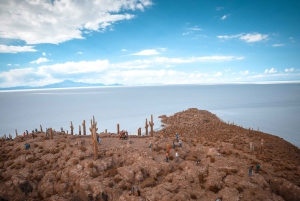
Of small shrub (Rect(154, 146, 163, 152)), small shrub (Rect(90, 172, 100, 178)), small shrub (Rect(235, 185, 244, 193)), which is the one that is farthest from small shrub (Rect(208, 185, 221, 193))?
small shrub (Rect(90, 172, 100, 178))

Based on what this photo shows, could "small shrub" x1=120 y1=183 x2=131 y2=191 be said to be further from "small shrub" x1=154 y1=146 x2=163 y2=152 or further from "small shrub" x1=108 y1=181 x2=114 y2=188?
"small shrub" x1=154 y1=146 x2=163 y2=152

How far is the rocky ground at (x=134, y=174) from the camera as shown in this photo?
1716 cm

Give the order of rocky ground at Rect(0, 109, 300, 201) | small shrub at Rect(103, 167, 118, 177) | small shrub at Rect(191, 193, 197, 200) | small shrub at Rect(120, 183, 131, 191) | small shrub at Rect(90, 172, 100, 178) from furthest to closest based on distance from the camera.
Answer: small shrub at Rect(103, 167, 118, 177) → small shrub at Rect(90, 172, 100, 178) → small shrub at Rect(120, 183, 131, 191) → rocky ground at Rect(0, 109, 300, 201) → small shrub at Rect(191, 193, 197, 200)

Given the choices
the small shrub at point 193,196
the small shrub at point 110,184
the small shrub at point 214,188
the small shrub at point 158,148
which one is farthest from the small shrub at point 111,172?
the small shrub at point 214,188

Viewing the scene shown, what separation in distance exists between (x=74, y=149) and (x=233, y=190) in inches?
849

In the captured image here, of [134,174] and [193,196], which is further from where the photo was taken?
[134,174]

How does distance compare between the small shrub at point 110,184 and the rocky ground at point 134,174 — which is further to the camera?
the small shrub at point 110,184

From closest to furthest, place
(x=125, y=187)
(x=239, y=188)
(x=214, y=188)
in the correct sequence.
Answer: (x=239, y=188) < (x=214, y=188) < (x=125, y=187)

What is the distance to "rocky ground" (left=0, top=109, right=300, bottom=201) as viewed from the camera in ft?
56.3

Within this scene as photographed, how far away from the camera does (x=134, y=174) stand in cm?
2047

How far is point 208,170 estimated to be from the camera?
20125mm

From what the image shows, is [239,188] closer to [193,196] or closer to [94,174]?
[193,196]

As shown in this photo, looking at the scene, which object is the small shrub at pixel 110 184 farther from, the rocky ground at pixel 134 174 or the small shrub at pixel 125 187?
the small shrub at pixel 125 187

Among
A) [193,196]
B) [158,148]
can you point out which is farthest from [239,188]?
[158,148]
